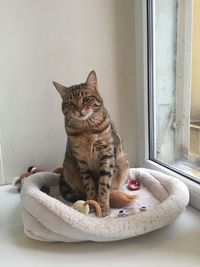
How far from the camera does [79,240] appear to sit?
2.21ft

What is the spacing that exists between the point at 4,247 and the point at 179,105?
2.78ft

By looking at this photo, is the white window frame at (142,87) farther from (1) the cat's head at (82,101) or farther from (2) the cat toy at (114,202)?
(1) the cat's head at (82,101)

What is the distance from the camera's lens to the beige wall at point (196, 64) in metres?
0.95

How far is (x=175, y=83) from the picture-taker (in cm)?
114

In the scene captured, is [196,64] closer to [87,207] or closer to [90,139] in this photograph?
[90,139]

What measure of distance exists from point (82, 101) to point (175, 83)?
50cm

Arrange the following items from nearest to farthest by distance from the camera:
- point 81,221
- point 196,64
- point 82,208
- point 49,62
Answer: point 81,221, point 82,208, point 196,64, point 49,62

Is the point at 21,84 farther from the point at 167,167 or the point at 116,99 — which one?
the point at 167,167

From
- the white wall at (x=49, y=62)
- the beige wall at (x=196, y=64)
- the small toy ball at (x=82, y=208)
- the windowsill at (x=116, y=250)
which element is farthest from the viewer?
the white wall at (x=49, y=62)

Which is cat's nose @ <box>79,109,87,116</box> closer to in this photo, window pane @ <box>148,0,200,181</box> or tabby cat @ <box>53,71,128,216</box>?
tabby cat @ <box>53,71,128,216</box>

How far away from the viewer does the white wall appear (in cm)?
109

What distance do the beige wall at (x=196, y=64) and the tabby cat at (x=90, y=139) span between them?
1.12ft

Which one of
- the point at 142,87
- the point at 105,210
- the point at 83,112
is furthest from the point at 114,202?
the point at 142,87

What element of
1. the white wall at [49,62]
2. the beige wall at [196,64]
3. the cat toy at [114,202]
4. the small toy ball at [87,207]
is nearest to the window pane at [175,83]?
the beige wall at [196,64]
